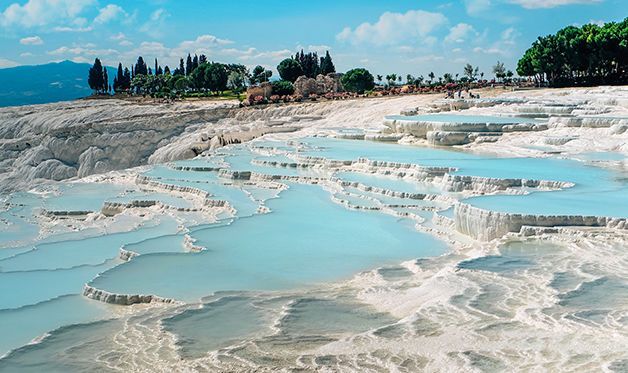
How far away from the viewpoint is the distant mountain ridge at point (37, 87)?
156125 millimetres

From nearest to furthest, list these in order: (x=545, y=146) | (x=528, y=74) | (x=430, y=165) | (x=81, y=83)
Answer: (x=430, y=165), (x=545, y=146), (x=528, y=74), (x=81, y=83)

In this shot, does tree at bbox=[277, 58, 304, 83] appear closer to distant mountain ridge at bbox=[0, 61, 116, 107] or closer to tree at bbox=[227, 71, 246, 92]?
tree at bbox=[227, 71, 246, 92]

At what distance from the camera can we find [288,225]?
10.4m

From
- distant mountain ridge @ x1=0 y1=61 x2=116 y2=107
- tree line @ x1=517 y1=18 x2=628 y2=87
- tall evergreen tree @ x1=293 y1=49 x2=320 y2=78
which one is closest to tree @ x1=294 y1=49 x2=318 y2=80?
tall evergreen tree @ x1=293 y1=49 x2=320 y2=78

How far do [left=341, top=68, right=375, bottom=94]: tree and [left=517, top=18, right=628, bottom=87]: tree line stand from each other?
1002 cm

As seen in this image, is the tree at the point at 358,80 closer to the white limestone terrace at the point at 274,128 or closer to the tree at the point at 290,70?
the white limestone terrace at the point at 274,128

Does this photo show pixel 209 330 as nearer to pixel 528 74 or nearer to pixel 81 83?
pixel 528 74

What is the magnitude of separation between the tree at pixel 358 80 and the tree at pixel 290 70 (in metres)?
9.50

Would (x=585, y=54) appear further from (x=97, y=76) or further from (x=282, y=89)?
(x=97, y=76)

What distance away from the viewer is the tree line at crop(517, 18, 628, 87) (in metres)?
34.1

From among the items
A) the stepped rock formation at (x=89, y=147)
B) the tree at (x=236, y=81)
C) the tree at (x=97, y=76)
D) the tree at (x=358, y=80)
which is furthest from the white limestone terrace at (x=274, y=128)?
the tree at (x=97, y=76)

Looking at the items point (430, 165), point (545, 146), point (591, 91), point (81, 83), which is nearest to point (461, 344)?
point (430, 165)

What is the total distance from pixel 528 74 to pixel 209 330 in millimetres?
37471

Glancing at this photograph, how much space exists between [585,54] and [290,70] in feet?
79.8
